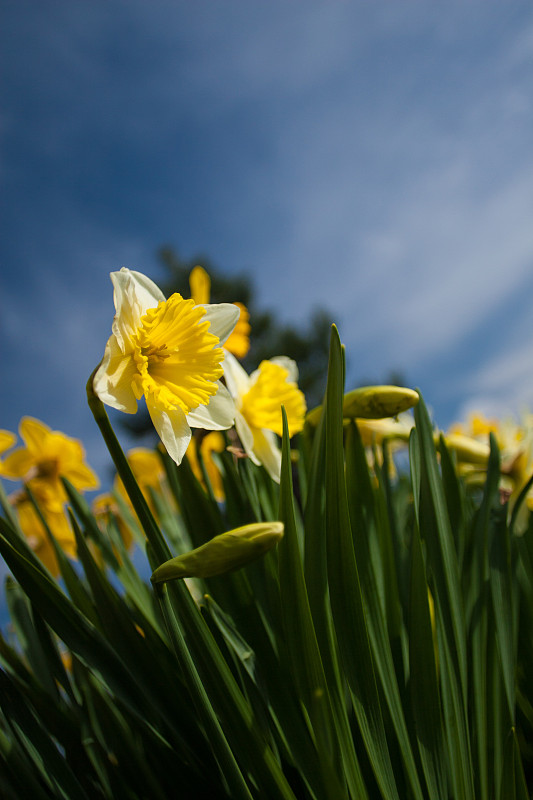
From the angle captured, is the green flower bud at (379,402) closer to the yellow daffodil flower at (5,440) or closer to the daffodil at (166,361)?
the daffodil at (166,361)

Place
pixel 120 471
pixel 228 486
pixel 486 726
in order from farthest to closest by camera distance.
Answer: pixel 228 486
pixel 486 726
pixel 120 471

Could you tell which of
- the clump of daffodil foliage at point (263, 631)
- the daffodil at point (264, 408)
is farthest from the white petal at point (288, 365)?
the clump of daffodil foliage at point (263, 631)

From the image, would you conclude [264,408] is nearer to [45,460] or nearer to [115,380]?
[115,380]

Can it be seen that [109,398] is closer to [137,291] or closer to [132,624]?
[137,291]

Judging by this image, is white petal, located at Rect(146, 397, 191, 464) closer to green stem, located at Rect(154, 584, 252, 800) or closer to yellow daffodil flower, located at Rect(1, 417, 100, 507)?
green stem, located at Rect(154, 584, 252, 800)

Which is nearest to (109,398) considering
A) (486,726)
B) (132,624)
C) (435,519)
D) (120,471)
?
(120,471)

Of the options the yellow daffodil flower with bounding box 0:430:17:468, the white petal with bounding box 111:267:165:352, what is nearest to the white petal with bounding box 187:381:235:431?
the white petal with bounding box 111:267:165:352
